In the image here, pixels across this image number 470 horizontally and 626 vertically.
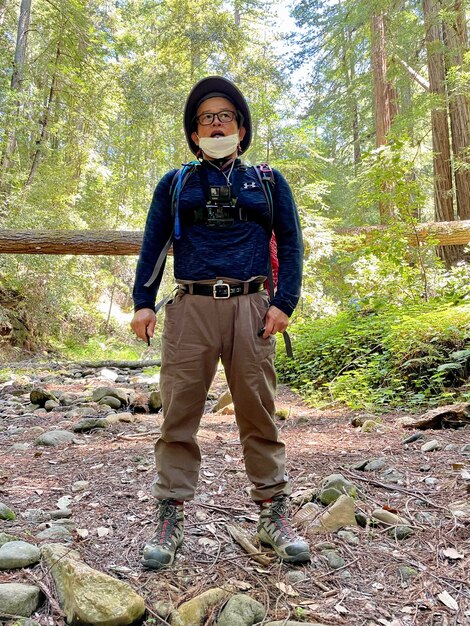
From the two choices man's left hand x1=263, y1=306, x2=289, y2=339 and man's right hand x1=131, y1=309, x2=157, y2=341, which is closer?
man's left hand x1=263, y1=306, x2=289, y2=339

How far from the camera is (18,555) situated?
1995 millimetres

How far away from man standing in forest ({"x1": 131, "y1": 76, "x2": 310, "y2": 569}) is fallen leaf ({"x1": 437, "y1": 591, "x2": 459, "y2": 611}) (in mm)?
578

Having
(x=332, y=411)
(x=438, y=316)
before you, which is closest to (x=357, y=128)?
(x=438, y=316)

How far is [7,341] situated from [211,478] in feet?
35.2

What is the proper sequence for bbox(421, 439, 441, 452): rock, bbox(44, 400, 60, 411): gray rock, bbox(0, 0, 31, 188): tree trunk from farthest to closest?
bbox(0, 0, 31, 188): tree trunk, bbox(44, 400, 60, 411): gray rock, bbox(421, 439, 441, 452): rock

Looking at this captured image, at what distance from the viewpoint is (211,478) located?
3213 mm

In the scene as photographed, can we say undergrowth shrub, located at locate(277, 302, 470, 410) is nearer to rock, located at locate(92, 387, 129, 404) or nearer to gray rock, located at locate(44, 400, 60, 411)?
rock, located at locate(92, 387, 129, 404)

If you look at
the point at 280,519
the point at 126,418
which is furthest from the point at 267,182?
the point at 126,418

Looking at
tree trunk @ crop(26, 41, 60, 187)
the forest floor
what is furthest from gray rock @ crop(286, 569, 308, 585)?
tree trunk @ crop(26, 41, 60, 187)

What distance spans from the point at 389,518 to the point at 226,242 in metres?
1.63

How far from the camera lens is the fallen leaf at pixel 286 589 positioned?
1933 millimetres

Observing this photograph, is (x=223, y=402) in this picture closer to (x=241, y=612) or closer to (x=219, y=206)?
(x=219, y=206)

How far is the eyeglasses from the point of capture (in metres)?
2.45

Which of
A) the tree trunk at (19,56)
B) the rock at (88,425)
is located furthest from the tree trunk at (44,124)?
the rock at (88,425)
